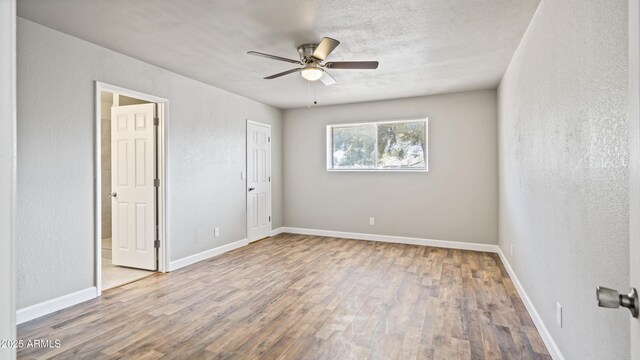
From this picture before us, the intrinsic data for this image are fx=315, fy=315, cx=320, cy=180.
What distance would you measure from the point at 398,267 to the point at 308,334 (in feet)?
6.62

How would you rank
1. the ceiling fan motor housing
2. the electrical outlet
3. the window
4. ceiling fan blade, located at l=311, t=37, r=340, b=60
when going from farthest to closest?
1. the window
2. the ceiling fan motor housing
3. ceiling fan blade, located at l=311, t=37, r=340, b=60
4. the electrical outlet

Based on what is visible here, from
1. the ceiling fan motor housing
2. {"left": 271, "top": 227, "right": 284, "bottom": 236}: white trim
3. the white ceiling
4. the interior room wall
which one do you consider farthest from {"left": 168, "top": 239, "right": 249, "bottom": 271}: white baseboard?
the ceiling fan motor housing

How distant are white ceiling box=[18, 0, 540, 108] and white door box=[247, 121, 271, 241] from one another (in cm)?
164

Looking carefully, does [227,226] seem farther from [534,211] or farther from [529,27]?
[529,27]

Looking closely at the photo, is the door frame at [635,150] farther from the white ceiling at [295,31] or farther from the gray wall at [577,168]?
the white ceiling at [295,31]

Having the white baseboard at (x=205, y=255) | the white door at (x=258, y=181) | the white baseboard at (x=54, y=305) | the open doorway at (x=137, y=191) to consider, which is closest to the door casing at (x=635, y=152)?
the white baseboard at (x=54, y=305)

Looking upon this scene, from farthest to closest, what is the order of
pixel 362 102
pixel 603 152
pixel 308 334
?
pixel 362 102 → pixel 308 334 → pixel 603 152

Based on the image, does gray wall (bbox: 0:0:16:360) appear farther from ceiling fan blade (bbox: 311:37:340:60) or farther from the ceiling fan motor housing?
the ceiling fan motor housing

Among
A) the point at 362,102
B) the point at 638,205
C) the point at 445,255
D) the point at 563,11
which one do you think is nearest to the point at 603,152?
the point at 638,205

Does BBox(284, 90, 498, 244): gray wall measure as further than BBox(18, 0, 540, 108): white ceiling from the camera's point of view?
Yes

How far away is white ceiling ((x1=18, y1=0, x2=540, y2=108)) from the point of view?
2.43 metres

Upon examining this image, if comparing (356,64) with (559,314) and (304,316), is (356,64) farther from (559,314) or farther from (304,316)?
(559,314)

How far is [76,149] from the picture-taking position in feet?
9.84

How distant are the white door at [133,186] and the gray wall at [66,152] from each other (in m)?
0.26
